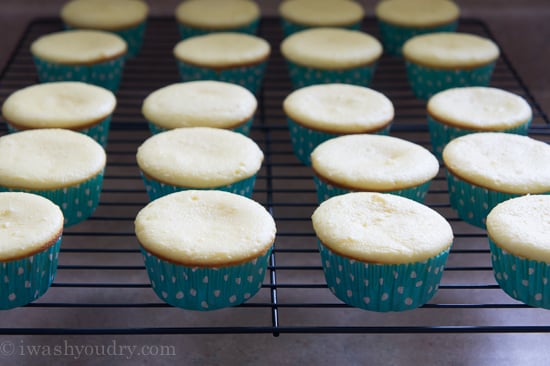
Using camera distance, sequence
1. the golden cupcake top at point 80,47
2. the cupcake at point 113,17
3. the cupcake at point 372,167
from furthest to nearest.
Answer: the cupcake at point 113,17 < the golden cupcake top at point 80,47 < the cupcake at point 372,167

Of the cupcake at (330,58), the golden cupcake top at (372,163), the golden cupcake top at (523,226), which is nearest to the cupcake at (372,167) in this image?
the golden cupcake top at (372,163)

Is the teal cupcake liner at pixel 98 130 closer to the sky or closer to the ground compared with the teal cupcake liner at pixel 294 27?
closer to the ground

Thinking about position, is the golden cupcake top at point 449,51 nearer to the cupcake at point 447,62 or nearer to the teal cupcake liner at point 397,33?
the cupcake at point 447,62

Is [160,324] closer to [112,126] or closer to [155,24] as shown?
[112,126]

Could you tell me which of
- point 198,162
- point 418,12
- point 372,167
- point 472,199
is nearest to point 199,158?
point 198,162

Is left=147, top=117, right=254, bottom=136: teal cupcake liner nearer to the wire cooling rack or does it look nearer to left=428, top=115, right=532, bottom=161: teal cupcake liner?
the wire cooling rack

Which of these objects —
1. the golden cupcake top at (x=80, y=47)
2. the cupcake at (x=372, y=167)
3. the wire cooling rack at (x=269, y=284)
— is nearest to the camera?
the wire cooling rack at (x=269, y=284)

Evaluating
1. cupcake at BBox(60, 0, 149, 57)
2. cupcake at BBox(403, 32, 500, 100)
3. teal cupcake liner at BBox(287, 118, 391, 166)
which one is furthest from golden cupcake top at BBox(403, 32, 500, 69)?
cupcake at BBox(60, 0, 149, 57)
